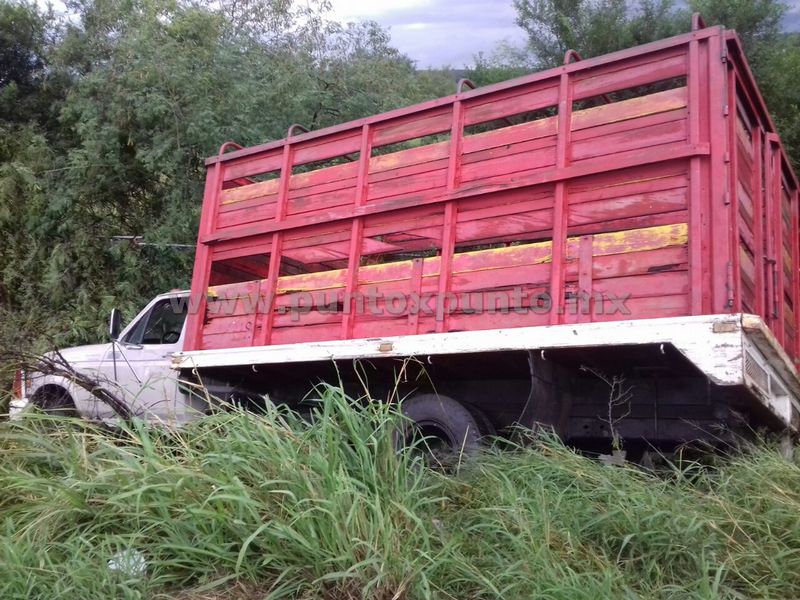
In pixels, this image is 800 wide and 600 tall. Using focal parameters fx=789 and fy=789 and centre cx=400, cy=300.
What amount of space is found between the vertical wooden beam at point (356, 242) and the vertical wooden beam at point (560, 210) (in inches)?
55.4

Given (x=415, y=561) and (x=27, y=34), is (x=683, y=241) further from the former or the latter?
(x=27, y=34)

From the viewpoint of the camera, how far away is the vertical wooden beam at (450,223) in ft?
16.0

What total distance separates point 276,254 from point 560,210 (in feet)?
7.28

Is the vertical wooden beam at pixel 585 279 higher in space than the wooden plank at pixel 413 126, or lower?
lower

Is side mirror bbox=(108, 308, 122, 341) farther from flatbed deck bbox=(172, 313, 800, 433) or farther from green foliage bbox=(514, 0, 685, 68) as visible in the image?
green foliage bbox=(514, 0, 685, 68)

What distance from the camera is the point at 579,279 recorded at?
448 cm

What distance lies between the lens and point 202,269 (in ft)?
20.5

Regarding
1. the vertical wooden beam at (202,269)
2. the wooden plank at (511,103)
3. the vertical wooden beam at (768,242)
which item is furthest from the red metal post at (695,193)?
the vertical wooden beam at (202,269)

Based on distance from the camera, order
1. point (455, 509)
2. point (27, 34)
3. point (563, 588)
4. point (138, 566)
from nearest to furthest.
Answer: point (563, 588)
point (138, 566)
point (455, 509)
point (27, 34)

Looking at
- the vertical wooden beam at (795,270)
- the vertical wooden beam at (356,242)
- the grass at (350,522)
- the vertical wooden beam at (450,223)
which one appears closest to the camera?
Answer: the grass at (350,522)

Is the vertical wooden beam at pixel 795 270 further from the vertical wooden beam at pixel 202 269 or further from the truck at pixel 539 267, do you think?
the vertical wooden beam at pixel 202 269

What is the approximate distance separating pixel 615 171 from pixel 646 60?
68 cm

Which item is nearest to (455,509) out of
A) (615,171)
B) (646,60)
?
(615,171)

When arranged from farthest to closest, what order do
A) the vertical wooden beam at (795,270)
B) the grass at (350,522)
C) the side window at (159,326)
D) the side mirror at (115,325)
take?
1. the side window at (159,326)
2. the side mirror at (115,325)
3. the vertical wooden beam at (795,270)
4. the grass at (350,522)
